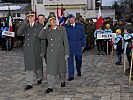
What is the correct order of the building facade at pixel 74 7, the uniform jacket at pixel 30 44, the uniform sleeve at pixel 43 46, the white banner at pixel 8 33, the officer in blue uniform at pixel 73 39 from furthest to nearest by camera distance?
the building facade at pixel 74 7, the white banner at pixel 8 33, the officer in blue uniform at pixel 73 39, the uniform jacket at pixel 30 44, the uniform sleeve at pixel 43 46

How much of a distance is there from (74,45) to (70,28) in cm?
51

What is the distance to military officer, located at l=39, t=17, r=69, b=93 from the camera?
7.92 meters

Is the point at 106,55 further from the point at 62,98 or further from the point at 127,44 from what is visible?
the point at 62,98

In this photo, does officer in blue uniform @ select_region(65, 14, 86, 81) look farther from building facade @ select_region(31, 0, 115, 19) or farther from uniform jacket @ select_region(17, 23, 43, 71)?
building facade @ select_region(31, 0, 115, 19)

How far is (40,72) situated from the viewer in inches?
346

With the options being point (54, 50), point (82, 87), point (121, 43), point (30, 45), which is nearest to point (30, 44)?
point (30, 45)

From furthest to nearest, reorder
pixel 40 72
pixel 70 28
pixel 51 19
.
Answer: pixel 70 28
pixel 40 72
pixel 51 19

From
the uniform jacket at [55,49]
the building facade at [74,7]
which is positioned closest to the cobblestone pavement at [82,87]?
the uniform jacket at [55,49]

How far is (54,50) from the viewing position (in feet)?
26.2

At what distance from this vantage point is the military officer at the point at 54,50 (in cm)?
792

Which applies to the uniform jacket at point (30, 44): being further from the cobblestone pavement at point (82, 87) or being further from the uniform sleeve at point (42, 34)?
the cobblestone pavement at point (82, 87)

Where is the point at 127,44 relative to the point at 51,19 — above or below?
below

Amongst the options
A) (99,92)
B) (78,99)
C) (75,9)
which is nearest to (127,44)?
(99,92)

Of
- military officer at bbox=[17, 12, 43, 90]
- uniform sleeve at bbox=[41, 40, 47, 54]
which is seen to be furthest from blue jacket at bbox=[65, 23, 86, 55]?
uniform sleeve at bbox=[41, 40, 47, 54]
